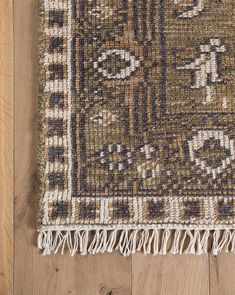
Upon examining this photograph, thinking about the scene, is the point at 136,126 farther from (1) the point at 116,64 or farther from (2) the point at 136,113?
(1) the point at 116,64

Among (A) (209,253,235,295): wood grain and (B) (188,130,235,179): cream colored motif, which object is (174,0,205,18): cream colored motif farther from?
(A) (209,253,235,295): wood grain

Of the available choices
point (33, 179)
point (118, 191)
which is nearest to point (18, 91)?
point (33, 179)

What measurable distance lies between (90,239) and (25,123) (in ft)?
0.89

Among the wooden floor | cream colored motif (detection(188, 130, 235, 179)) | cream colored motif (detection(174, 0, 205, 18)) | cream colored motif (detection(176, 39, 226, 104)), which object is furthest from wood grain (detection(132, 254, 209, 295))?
cream colored motif (detection(174, 0, 205, 18))

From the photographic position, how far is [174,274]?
87 centimetres

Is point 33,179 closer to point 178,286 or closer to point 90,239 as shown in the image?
point 90,239

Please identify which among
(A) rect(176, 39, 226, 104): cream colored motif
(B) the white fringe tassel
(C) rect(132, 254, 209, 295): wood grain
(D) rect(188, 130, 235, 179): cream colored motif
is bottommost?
(C) rect(132, 254, 209, 295): wood grain

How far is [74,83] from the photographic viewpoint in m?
0.89

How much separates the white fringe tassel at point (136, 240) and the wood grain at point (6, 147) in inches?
2.9

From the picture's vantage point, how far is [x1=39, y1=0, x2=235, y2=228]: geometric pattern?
0.86 m

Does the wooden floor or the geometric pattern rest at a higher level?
the geometric pattern

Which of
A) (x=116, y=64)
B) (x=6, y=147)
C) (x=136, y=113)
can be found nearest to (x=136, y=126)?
(x=136, y=113)

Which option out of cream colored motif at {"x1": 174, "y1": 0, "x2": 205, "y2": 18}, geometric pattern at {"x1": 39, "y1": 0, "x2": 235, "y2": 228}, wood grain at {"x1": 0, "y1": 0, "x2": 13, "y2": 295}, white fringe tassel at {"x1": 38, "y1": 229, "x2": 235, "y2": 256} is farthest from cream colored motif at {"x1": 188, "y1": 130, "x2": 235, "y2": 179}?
wood grain at {"x1": 0, "y1": 0, "x2": 13, "y2": 295}

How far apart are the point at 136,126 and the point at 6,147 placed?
270mm
